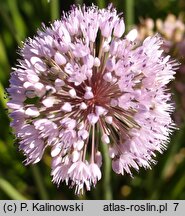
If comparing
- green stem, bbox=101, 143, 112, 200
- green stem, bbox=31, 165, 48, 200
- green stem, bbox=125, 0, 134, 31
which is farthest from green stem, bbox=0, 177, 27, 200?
green stem, bbox=125, 0, 134, 31

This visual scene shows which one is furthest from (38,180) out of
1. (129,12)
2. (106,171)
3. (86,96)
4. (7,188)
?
(129,12)

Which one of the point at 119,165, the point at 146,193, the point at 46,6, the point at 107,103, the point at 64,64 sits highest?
the point at 46,6

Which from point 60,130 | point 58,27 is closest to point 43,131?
point 60,130

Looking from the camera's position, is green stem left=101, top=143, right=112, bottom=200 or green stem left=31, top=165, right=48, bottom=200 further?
green stem left=31, top=165, right=48, bottom=200

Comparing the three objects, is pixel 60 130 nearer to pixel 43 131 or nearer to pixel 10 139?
pixel 43 131

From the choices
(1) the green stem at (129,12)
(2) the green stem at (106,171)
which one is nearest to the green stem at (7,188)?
(2) the green stem at (106,171)

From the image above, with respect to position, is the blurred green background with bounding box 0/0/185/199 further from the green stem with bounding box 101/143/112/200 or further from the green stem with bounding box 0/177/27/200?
the green stem with bounding box 0/177/27/200

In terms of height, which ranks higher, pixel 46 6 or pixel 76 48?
pixel 46 6

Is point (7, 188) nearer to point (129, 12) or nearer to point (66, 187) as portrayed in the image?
point (66, 187)

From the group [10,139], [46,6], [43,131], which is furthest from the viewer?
[10,139]
